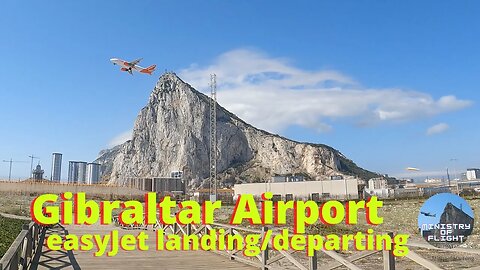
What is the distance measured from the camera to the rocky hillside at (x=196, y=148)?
171750 millimetres

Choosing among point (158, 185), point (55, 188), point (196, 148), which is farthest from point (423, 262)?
point (196, 148)

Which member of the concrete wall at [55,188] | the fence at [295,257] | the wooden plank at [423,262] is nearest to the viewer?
the wooden plank at [423,262]

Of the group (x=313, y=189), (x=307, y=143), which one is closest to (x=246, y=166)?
(x=307, y=143)

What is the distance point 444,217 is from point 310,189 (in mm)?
93159

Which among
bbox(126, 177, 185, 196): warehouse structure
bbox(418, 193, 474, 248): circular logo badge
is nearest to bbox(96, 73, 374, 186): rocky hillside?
bbox(126, 177, 185, 196): warehouse structure

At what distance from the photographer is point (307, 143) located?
198 metres

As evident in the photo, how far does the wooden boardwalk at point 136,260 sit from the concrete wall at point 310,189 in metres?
83.3

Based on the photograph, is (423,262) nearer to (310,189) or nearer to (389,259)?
(389,259)

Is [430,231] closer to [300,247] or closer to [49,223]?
[300,247]

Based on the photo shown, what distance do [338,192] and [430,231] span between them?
289 feet

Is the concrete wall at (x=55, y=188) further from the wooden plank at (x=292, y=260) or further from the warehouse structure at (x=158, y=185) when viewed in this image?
the wooden plank at (x=292, y=260)

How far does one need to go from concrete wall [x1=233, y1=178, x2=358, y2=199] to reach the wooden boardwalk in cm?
8327

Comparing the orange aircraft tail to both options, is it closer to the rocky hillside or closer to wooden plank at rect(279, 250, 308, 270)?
wooden plank at rect(279, 250, 308, 270)

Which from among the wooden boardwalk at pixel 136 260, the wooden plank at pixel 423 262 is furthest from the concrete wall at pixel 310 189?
the wooden plank at pixel 423 262
